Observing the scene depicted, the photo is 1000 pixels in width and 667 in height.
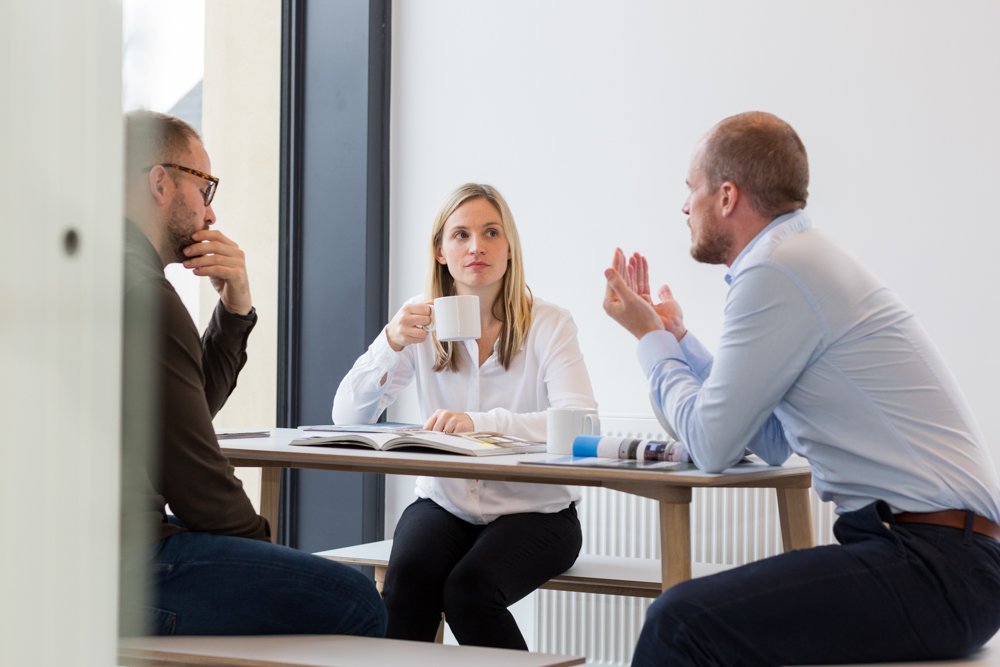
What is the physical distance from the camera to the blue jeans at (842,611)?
1428 mm

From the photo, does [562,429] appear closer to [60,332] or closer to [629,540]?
[629,540]

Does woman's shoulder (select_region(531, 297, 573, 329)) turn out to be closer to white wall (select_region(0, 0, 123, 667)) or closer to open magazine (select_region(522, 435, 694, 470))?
open magazine (select_region(522, 435, 694, 470))

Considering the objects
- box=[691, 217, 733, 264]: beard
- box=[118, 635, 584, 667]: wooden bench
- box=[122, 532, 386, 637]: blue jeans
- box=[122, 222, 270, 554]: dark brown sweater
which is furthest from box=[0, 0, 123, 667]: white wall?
box=[691, 217, 733, 264]: beard

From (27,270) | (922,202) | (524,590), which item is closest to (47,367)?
(27,270)

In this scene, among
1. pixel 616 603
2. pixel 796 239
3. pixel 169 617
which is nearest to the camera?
pixel 169 617

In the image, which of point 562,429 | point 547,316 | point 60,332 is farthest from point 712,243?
point 60,332

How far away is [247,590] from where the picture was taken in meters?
1.53

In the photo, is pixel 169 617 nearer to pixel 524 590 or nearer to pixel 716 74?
pixel 524 590

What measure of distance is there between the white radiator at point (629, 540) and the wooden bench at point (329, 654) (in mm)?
1561

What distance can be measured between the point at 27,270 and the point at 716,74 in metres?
3.03

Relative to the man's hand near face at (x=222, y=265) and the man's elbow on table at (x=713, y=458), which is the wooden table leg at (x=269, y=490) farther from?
the man's elbow on table at (x=713, y=458)

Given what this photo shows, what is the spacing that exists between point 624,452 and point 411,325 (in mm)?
745

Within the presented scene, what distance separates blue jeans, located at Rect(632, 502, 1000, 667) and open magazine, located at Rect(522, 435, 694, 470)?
1.12 ft

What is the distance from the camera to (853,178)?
9.74 feet
